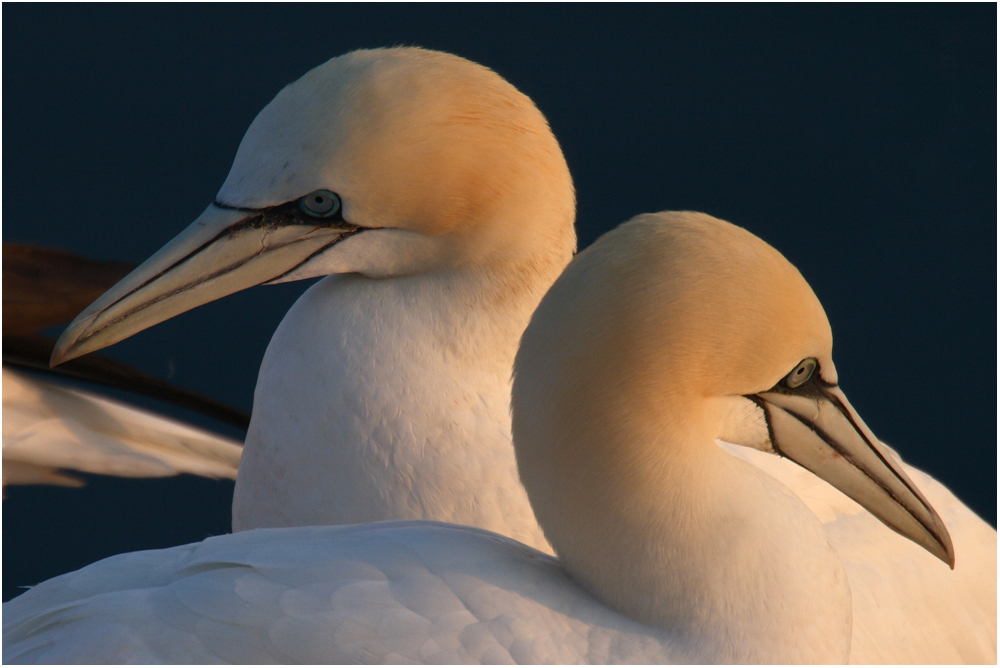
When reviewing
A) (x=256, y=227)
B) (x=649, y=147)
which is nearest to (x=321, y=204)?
(x=256, y=227)

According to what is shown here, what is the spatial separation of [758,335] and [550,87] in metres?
2.52

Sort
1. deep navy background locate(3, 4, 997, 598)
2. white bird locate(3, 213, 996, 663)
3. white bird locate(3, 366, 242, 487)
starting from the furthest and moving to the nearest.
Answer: deep navy background locate(3, 4, 997, 598), white bird locate(3, 366, 242, 487), white bird locate(3, 213, 996, 663)

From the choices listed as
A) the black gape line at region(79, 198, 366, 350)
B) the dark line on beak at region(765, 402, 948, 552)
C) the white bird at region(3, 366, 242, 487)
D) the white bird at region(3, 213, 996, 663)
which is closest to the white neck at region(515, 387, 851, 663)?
the white bird at region(3, 213, 996, 663)

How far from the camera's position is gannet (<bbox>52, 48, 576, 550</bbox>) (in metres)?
1.75

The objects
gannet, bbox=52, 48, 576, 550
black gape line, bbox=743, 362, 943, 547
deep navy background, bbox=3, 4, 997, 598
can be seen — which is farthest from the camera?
deep navy background, bbox=3, 4, 997, 598

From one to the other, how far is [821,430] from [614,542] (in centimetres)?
34

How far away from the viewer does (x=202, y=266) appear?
5.98 ft

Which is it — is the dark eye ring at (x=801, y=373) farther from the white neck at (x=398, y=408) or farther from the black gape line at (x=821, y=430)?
the white neck at (x=398, y=408)

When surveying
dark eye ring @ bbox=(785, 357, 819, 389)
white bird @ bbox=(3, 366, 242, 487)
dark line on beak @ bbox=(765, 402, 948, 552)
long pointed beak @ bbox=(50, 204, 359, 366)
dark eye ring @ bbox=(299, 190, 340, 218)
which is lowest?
white bird @ bbox=(3, 366, 242, 487)

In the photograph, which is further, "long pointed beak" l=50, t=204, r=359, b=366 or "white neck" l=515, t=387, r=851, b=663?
"long pointed beak" l=50, t=204, r=359, b=366

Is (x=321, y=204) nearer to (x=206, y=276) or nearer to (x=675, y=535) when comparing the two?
(x=206, y=276)

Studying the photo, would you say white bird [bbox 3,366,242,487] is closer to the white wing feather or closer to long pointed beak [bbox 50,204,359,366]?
long pointed beak [bbox 50,204,359,366]

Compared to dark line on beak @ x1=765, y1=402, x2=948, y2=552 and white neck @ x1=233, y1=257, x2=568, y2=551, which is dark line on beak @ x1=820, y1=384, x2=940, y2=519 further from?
white neck @ x1=233, y1=257, x2=568, y2=551

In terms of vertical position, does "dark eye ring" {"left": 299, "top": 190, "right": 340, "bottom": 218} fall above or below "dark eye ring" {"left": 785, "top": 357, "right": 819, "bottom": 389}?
above
